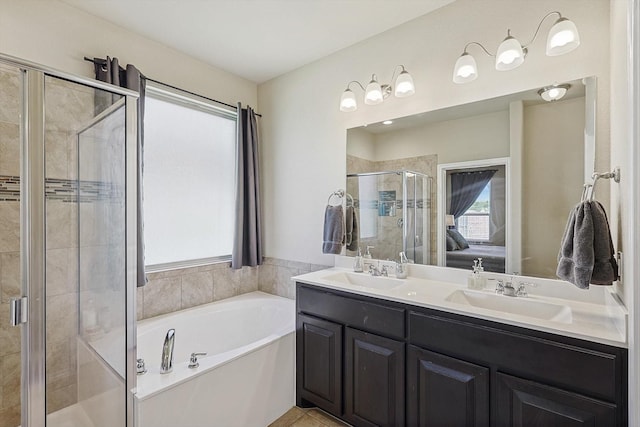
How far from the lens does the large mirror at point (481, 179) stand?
5.29 feet

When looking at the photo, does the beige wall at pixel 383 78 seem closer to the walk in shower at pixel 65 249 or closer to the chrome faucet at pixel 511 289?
the chrome faucet at pixel 511 289

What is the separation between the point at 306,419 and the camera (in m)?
2.04

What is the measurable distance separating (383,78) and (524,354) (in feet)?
6.40

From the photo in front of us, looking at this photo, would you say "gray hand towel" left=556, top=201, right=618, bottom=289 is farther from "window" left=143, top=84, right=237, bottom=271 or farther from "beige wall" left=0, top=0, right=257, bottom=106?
"beige wall" left=0, top=0, right=257, bottom=106

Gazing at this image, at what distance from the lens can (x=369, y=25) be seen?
223 centimetres

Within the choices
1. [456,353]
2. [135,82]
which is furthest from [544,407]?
[135,82]

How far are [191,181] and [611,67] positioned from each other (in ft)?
9.33

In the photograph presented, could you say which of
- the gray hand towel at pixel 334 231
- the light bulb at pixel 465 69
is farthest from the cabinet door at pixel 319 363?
the light bulb at pixel 465 69

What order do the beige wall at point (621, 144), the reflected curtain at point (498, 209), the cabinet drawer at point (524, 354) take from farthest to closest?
the reflected curtain at point (498, 209)
the cabinet drawer at point (524, 354)
the beige wall at point (621, 144)

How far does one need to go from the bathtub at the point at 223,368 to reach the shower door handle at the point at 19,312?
1.95 ft

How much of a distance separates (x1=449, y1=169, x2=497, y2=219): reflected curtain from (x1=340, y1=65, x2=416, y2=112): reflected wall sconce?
0.66 metres

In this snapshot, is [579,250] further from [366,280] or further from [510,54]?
[366,280]

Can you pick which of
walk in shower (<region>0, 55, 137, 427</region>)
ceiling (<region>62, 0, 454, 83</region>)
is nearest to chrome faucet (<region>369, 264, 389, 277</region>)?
walk in shower (<region>0, 55, 137, 427</region>)

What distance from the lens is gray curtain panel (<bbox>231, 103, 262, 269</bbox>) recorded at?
2926mm
